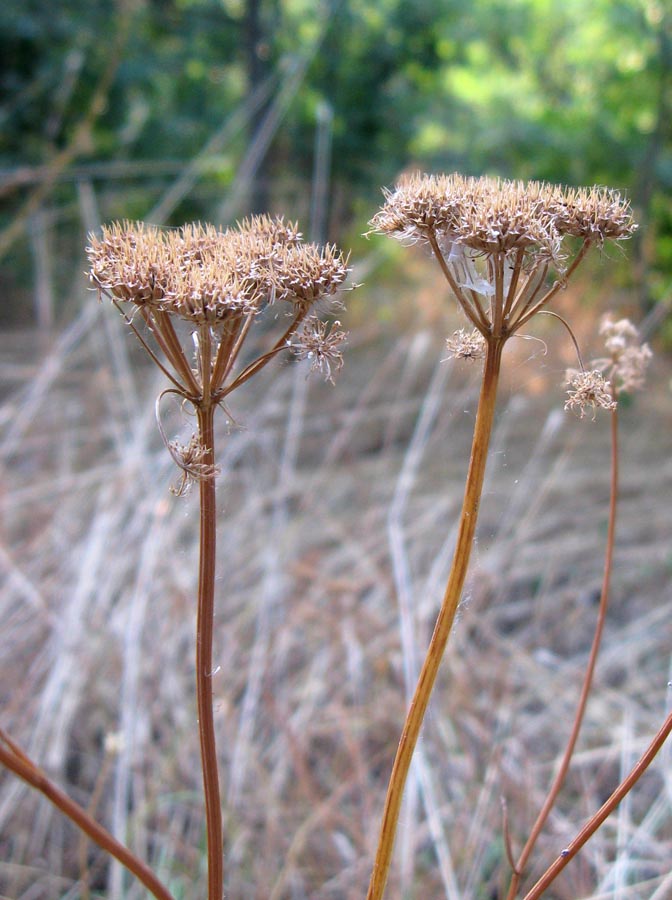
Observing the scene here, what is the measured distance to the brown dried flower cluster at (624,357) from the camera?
953mm

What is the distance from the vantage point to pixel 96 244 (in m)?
0.76

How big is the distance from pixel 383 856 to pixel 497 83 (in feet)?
27.9

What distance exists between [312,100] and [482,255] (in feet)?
20.4

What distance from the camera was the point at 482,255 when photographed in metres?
0.71

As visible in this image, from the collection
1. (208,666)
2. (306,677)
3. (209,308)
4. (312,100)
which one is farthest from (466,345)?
(312,100)

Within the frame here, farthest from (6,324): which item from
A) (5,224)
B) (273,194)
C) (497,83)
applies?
(497,83)

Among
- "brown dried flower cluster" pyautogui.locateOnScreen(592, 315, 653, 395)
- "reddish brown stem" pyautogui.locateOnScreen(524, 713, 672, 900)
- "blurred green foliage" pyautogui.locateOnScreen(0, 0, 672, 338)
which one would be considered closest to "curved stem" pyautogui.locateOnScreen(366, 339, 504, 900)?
"reddish brown stem" pyautogui.locateOnScreen(524, 713, 672, 900)

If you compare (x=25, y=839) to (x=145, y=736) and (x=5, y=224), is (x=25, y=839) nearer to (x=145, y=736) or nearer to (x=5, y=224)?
(x=145, y=736)

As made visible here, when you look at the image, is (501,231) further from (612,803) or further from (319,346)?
(612,803)

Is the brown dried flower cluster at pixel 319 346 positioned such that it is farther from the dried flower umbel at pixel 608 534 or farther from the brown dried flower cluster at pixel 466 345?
the dried flower umbel at pixel 608 534

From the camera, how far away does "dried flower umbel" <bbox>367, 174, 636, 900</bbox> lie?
0.69 metres

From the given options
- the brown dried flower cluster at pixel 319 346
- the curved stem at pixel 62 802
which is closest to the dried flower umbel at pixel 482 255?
the brown dried flower cluster at pixel 319 346

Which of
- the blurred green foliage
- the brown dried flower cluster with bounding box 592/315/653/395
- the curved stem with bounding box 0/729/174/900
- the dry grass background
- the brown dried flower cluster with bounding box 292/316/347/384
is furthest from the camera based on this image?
the blurred green foliage

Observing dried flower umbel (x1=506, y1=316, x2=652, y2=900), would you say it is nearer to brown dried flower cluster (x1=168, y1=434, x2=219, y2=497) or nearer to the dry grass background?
brown dried flower cluster (x1=168, y1=434, x2=219, y2=497)
